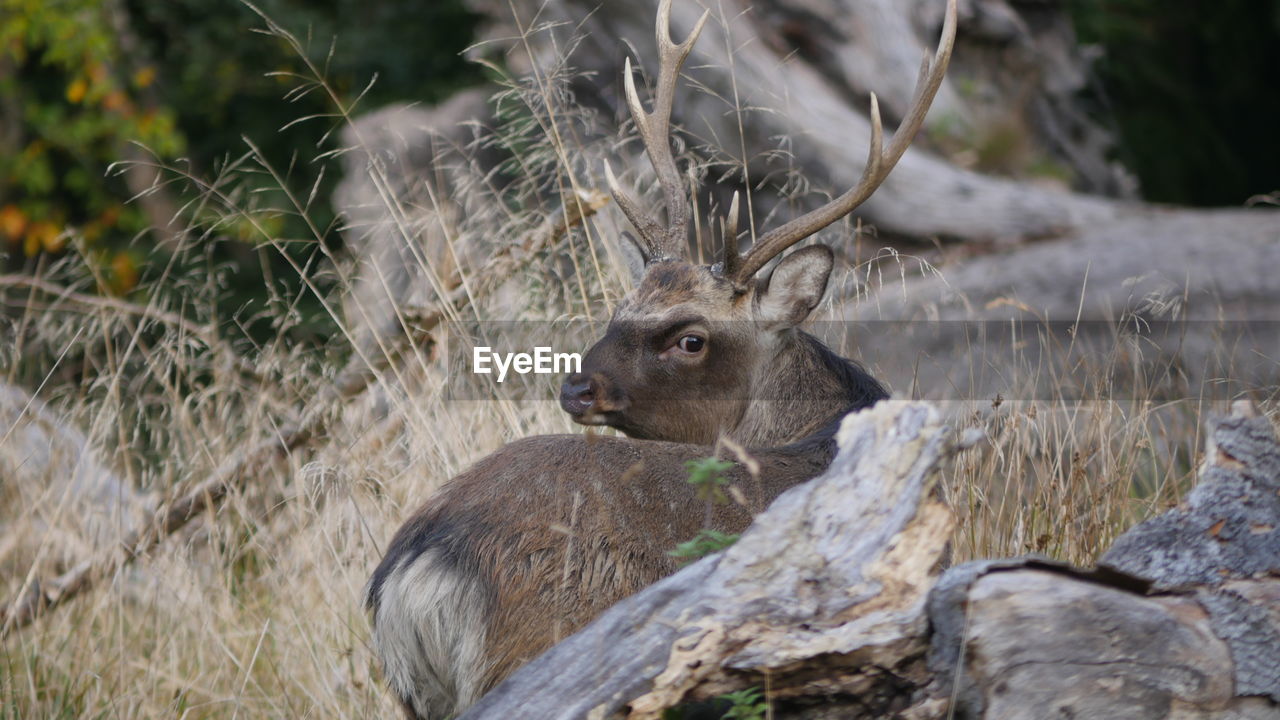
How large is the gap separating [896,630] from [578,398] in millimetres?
1896

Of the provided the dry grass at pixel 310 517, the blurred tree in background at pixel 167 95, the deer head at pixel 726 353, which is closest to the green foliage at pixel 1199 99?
the dry grass at pixel 310 517

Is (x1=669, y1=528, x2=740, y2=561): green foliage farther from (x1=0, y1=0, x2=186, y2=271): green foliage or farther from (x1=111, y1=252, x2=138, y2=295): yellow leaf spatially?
(x1=111, y1=252, x2=138, y2=295): yellow leaf

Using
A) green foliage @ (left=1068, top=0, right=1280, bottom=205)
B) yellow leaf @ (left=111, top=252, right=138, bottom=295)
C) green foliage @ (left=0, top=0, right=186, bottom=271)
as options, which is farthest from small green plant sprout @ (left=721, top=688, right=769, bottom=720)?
yellow leaf @ (left=111, top=252, right=138, bottom=295)

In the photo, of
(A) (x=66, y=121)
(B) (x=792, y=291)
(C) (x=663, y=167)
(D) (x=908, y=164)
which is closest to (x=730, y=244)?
(B) (x=792, y=291)

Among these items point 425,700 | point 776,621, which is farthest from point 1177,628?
point 425,700

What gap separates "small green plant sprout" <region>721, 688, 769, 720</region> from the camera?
2.33 meters

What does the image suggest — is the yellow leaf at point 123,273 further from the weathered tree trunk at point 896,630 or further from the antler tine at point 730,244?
the weathered tree trunk at point 896,630

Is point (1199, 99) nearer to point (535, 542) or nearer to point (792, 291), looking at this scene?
point (792, 291)

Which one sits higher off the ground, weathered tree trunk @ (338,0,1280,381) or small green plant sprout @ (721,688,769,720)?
small green plant sprout @ (721,688,769,720)

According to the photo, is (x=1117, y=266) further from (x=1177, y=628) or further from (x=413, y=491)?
(x=1177, y=628)

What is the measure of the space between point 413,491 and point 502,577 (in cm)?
163

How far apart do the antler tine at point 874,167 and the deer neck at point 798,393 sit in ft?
0.92

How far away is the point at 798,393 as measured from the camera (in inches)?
169

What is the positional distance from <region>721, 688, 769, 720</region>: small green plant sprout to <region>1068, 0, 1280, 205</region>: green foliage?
29.1ft
